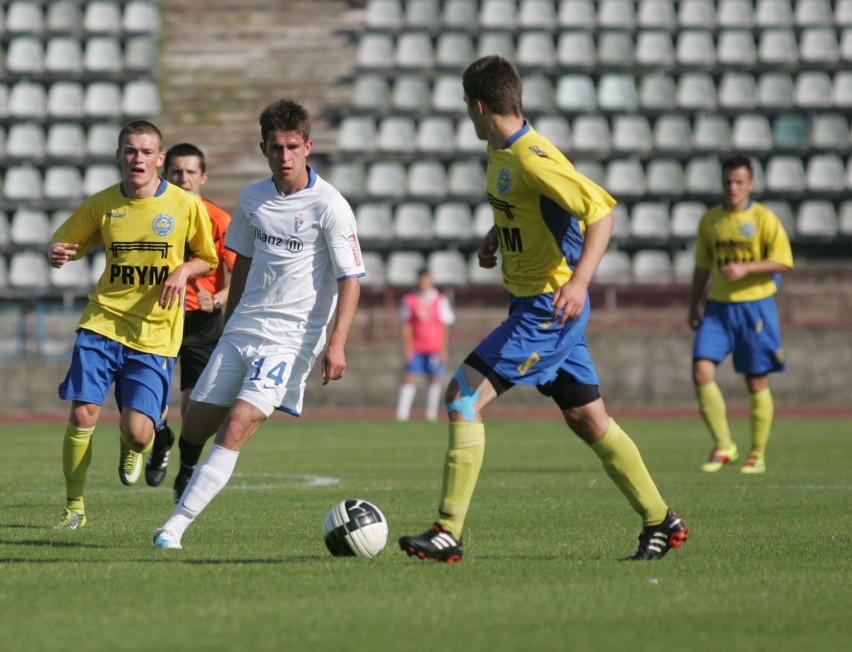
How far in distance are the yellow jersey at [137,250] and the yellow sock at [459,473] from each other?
209 centimetres

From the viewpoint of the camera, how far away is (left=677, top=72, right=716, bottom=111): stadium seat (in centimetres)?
2541

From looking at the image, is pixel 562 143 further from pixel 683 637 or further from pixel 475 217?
pixel 683 637

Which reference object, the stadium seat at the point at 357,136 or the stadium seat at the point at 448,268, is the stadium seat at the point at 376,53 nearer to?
the stadium seat at the point at 357,136

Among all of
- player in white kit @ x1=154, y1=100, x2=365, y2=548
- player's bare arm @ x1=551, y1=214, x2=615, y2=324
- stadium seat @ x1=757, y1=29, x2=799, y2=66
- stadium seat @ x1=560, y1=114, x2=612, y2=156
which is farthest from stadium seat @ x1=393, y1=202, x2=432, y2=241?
player's bare arm @ x1=551, y1=214, x2=615, y2=324

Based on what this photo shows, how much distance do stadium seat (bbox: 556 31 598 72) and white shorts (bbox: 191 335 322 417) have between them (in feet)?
66.9

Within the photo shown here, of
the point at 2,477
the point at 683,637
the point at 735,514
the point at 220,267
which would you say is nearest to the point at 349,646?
the point at 683,637

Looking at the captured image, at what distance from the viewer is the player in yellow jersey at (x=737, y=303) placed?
12.1 meters

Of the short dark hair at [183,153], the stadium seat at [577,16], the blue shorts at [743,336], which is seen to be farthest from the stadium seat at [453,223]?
the short dark hair at [183,153]

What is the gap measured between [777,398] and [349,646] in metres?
17.7

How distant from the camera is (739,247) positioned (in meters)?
12.3

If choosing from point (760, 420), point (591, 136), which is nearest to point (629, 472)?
point (760, 420)

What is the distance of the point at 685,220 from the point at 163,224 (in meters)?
17.6

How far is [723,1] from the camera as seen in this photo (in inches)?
1053

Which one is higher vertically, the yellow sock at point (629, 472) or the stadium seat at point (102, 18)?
the stadium seat at point (102, 18)
